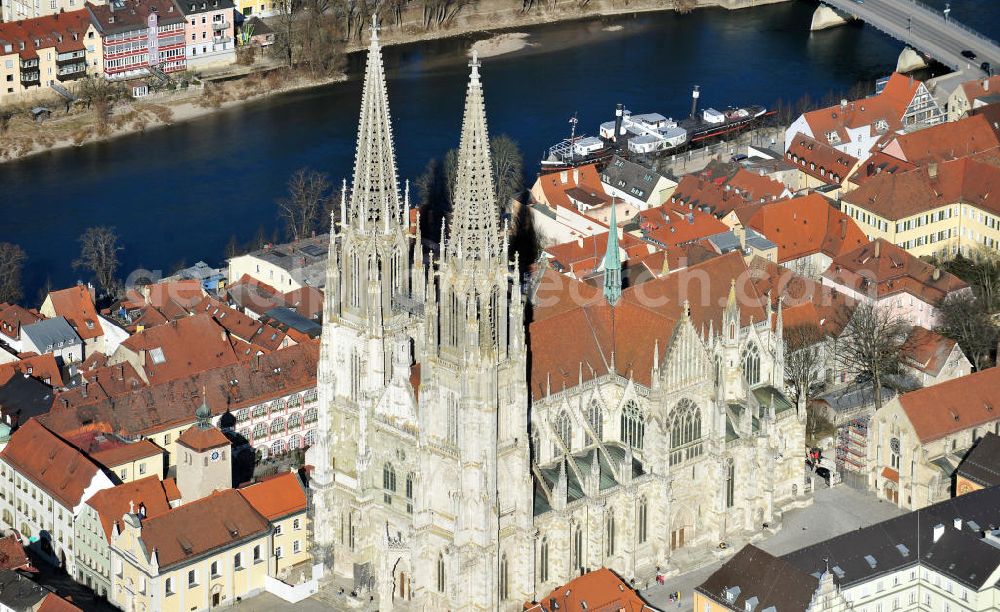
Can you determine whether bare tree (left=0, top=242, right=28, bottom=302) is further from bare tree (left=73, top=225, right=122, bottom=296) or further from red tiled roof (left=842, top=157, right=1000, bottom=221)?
red tiled roof (left=842, top=157, right=1000, bottom=221)

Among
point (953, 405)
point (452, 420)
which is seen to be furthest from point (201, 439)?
point (953, 405)

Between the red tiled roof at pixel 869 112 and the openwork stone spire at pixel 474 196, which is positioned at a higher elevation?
the openwork stone spire at pixel 474 196

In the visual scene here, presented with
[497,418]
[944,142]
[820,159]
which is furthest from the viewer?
[820,159]

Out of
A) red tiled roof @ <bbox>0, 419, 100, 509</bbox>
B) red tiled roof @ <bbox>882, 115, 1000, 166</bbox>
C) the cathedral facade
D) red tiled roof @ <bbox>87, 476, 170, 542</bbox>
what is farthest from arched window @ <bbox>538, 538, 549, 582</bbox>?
red tiled roof @ <bbox>882, 115, 1000, 166</bbox>

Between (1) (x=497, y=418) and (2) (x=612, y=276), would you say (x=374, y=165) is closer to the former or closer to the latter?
(1) (x=497, y=418)

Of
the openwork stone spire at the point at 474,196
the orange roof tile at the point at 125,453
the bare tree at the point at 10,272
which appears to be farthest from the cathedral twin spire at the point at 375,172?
the bare tree at the point at 10,272

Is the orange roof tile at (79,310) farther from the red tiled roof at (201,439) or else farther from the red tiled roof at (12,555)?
the red tiled roof at (12,555)
